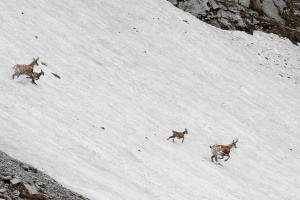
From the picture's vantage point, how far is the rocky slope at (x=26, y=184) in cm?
859

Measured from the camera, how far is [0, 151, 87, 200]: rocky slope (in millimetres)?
8592

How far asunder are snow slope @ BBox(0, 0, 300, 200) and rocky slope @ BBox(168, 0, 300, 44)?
2254 millimetres

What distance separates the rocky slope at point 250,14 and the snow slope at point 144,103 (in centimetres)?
225

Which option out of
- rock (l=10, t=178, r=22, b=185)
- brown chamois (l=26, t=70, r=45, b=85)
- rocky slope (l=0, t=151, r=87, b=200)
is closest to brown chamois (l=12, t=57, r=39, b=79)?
brown chamois (l=26, t=70, r=45, b=85)

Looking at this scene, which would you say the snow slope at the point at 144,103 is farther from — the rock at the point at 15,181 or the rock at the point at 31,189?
the rock at the point at 15,181

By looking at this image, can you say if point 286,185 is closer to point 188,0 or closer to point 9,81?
point 9,81

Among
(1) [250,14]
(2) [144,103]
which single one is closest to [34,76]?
(2) [144,103]

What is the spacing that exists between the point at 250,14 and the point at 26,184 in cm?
3682

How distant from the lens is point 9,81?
1457cm

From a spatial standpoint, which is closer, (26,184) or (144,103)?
(26,184)

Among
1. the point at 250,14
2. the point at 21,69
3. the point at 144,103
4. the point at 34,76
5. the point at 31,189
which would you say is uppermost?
the point at 250,14

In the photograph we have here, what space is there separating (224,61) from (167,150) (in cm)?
1689

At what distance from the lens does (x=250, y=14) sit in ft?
139

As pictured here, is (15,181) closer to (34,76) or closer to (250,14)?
(34,76)
